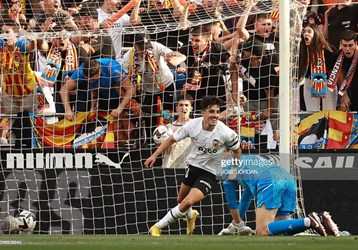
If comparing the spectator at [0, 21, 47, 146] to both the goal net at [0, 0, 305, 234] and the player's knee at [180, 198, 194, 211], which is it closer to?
the goal net at [0, 0, 305, 234]

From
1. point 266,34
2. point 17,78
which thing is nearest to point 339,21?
point 266,34

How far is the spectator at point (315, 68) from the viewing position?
512 inches

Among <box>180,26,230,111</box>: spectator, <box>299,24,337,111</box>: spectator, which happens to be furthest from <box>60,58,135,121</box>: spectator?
<box>299,24,337,111</box>: spectator

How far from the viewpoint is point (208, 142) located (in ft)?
39.5

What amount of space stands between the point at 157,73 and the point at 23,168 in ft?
7.46

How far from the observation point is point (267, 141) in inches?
497

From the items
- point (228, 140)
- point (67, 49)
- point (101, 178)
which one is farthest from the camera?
point (67, 49)

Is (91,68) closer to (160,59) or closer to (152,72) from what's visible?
(152,72)

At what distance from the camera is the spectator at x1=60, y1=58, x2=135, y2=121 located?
13258mm

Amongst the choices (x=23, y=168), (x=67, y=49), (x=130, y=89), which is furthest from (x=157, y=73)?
(x=23, y=168)

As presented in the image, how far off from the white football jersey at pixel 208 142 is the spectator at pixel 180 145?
826mm

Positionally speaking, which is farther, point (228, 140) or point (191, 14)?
point (191, 14)

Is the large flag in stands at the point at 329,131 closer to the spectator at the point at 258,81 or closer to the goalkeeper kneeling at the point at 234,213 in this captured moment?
the spectator at the point at 258,81

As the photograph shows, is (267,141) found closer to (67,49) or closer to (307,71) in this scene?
(307,71)
